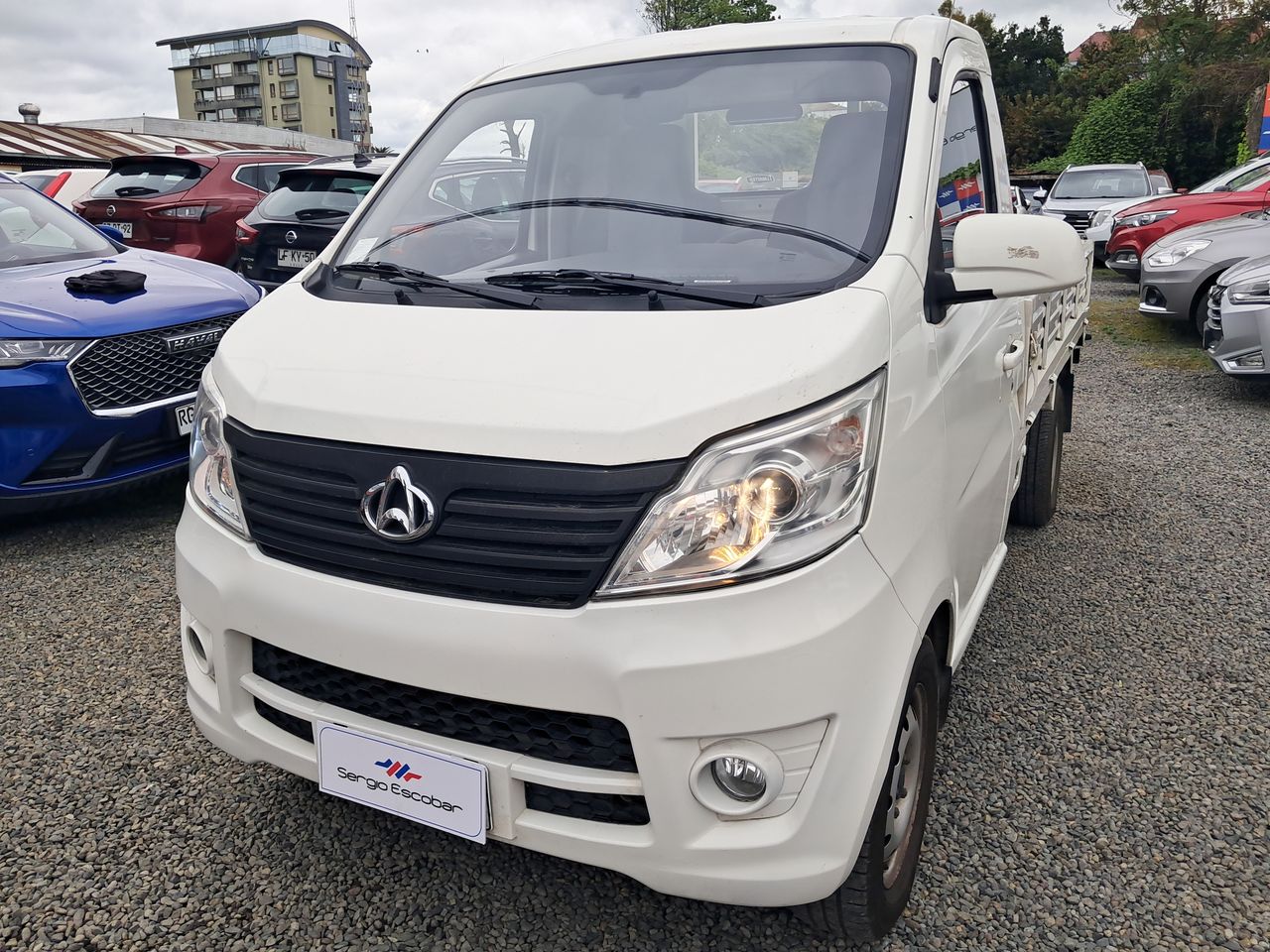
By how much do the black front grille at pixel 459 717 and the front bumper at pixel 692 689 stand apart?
26mm

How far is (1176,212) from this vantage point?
10430 mm

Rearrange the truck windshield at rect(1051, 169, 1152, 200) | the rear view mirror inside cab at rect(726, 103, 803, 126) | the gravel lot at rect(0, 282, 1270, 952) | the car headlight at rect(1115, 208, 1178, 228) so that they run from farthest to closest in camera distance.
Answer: the truck windshield at rect(1051, 169, 1152, 200) → the car headlight at rect(1115, 208, 1178, 228) → the rear view mirror inside cab at rect(726, 103, 803, 126) → the gravel lot at rect(0, 282, 1270, 952)

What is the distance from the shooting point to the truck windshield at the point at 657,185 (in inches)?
82.9

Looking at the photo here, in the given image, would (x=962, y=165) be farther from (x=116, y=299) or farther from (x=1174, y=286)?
(x=1174, y=286)

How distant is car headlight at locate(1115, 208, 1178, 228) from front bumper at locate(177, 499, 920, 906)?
10618 mm

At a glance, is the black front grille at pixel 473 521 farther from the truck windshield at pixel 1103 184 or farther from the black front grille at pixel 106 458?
the truck windshield at pixel 1103 184

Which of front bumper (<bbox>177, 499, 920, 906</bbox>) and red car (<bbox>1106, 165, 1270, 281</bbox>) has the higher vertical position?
red car (<bbox>1106, 165, 1270, 281</bbox>)

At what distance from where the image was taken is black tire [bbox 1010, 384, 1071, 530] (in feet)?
13.5

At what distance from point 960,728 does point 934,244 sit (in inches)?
55.1

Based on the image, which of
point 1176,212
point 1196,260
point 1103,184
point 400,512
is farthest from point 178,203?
point 1103,184

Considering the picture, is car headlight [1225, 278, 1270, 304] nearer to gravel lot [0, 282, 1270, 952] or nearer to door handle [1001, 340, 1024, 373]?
gravel lot [0, 282, 1270, 952]

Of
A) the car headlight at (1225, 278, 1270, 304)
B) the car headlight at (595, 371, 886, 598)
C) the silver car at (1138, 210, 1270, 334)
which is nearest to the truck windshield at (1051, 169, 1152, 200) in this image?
the silver car at (1138, 210, 1270, 334)

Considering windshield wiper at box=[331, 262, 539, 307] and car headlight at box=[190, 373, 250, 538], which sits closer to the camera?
car headlight at box=[190, 373, 250, 538]

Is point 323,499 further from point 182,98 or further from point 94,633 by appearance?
point 182,98
